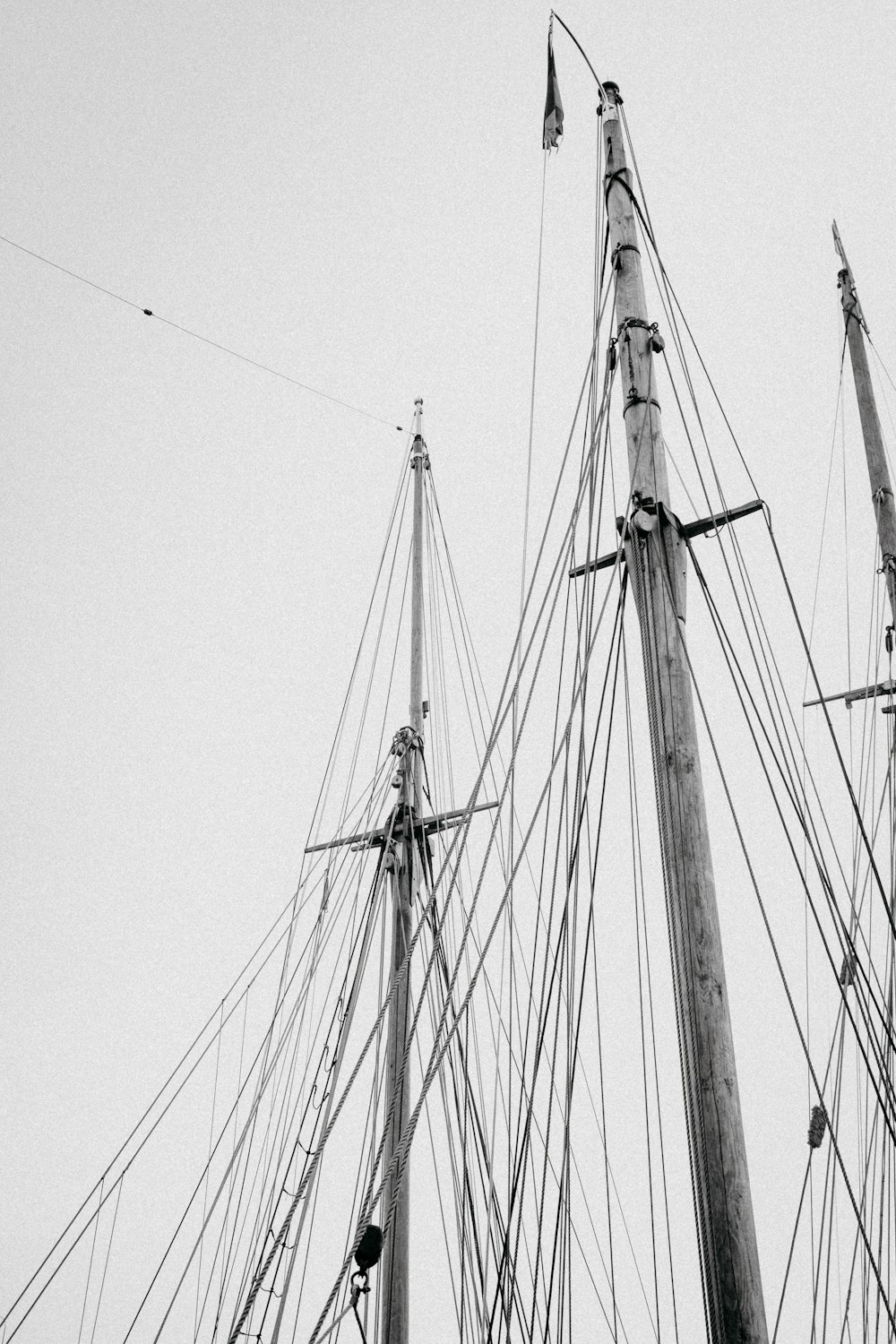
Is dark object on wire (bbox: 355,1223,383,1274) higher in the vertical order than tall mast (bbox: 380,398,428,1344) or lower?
lower

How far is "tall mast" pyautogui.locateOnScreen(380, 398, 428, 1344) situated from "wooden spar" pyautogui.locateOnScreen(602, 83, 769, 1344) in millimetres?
3328

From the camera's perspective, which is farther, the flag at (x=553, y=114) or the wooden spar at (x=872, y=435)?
the wooden spar at (x=872, y=435)

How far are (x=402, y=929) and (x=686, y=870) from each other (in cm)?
811

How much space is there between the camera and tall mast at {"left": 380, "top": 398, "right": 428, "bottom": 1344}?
10211 millimetres

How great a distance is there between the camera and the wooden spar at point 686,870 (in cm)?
442

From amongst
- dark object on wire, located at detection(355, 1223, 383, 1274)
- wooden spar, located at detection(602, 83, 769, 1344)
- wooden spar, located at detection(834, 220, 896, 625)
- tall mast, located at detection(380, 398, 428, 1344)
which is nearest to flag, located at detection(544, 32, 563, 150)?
wooden spar, located at detection(602, 83, 769, 1344)

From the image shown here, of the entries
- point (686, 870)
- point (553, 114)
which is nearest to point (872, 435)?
point (553, 114)

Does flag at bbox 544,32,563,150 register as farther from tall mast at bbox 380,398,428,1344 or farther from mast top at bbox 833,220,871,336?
tall mast at bbox 380,398,428,1344

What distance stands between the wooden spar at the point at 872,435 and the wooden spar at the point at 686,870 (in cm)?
582

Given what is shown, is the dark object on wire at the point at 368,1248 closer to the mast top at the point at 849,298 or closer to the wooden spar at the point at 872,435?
the wooden spar at the point at 872,435

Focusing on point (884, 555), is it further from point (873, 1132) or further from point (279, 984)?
point (279, 984)

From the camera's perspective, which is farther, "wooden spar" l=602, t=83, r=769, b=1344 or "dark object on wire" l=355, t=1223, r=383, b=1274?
"dark object on wire" l=355, t=1223, r=383, b=1274

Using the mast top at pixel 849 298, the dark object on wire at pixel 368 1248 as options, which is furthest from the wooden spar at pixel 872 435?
the dark object on wire at pixel 368 1248

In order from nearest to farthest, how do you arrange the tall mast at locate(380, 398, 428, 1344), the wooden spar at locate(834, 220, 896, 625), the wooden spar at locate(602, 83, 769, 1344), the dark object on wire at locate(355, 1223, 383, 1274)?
the wooden spar at locate(602, 83, 769, 1344)
the dark object on wire at locate(355, 1223, 383, 1274)
the tall mast at locate(380, 398, 428, 1344)
the wooden spar at locate(834, 220, 896, 625)
